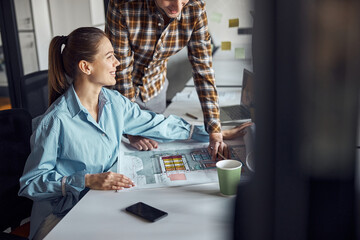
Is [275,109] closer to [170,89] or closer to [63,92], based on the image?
[63,92]

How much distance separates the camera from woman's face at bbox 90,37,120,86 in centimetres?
132

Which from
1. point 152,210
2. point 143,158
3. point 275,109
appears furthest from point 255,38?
point 143,158

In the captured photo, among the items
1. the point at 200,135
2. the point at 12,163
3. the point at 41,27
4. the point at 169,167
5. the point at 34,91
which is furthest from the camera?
the point at 41,27

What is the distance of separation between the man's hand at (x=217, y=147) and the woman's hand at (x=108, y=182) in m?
0.32

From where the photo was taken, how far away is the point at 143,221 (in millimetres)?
894

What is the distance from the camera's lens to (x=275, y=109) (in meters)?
0.22

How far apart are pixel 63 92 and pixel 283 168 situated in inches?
47.4

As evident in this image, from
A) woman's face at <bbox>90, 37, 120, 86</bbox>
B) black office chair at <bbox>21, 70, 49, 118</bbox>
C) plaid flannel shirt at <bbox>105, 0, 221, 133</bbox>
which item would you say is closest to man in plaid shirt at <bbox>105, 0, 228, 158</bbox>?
plaid flannel shirt at <bbox>105, 0, 221, 133</bbox>

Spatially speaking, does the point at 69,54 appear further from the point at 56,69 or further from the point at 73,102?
the point at 73,102

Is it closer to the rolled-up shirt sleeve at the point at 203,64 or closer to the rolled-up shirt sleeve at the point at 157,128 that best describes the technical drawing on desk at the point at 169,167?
the rolled-up shirt sleeve at the point at 157,128

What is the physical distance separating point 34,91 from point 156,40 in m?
0.82

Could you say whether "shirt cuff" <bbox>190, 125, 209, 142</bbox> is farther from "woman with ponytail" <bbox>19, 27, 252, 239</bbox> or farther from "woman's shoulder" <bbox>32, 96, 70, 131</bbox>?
"woman's shoulder" <bbox>32, 96, 70, 131</bbox>

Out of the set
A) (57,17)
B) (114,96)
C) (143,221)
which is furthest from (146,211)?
(57,17)

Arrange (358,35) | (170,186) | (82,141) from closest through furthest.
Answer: (358,35) < (170,186) < (82,141)
